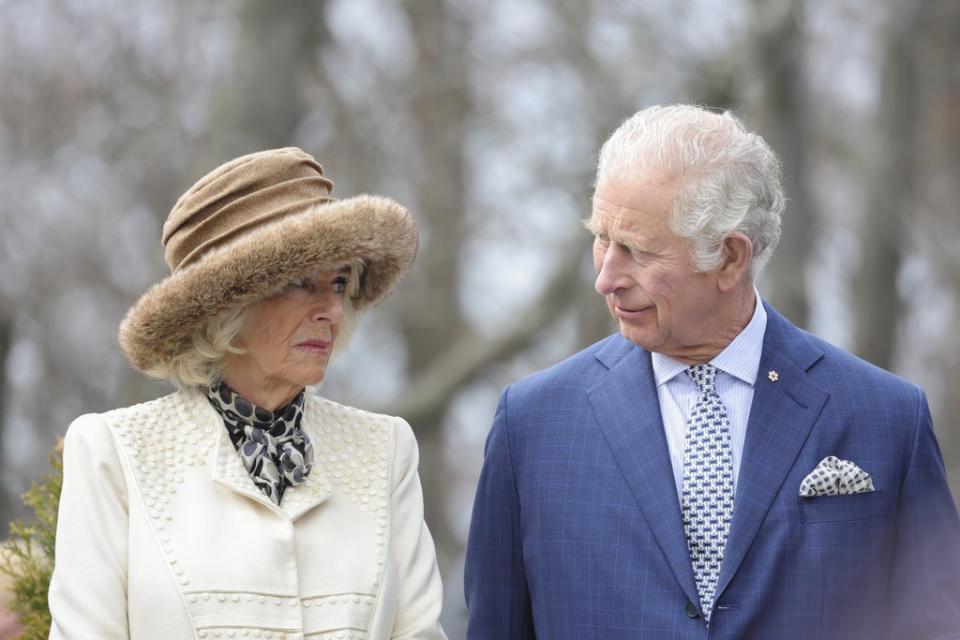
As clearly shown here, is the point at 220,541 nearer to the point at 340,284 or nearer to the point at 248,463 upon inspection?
the point at 248,463

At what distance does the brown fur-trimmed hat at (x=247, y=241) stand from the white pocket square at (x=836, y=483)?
40.9 inches

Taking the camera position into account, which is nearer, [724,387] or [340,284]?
[340,284]

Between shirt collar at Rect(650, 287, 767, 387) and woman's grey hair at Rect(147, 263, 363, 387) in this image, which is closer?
woman's grey hair at Rect(147, 263, 363, 387)

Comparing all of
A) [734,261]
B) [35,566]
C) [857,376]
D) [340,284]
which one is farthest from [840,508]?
[35,566]

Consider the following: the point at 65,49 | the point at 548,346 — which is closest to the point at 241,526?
the point at 65,49

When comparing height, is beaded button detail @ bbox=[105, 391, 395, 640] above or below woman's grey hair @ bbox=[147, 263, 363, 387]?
below

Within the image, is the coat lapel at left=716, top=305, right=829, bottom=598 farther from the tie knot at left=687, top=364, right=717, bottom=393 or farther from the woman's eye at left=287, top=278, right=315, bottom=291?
the woman's eye at left=287, top=278, right=315, bottom=291

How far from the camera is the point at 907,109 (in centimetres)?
1256

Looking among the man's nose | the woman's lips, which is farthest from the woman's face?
the man's nose

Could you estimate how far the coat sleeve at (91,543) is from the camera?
11.6ft

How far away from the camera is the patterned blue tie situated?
393 cm

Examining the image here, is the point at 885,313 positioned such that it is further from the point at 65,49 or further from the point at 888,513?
the point at 888,513

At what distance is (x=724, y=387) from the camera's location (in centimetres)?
409

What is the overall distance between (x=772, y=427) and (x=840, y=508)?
0.23 m
